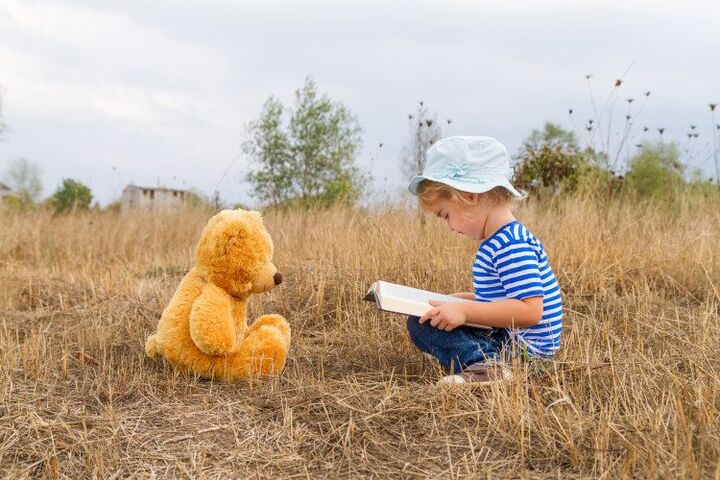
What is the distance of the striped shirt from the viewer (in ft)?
9.39

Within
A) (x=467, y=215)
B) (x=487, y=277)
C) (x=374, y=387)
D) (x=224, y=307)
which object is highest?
(x=467, y=215)

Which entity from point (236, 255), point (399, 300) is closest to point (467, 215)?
point (399, 300)

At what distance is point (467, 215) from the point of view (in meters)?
3.02

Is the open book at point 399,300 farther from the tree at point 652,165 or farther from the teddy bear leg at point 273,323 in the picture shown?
the tree at point 652,165

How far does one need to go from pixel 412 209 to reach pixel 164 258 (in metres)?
2.89

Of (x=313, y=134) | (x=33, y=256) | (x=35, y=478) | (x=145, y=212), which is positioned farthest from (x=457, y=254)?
(x=313, y=134)

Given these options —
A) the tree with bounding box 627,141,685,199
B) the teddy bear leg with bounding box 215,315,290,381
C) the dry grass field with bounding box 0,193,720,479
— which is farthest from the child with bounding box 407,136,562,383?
the tree with bounding box 627,141,685,199

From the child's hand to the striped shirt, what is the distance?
0.22 meters

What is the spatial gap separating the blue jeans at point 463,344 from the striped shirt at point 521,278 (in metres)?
0.11

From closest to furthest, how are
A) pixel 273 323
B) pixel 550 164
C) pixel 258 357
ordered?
pixel 258 357
pixel 273 323
pixel 550 164

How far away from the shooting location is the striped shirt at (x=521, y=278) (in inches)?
113

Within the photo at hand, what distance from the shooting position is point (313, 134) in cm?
1705

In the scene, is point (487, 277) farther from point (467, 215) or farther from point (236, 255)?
point (236, 255)

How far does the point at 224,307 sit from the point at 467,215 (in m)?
1.17
